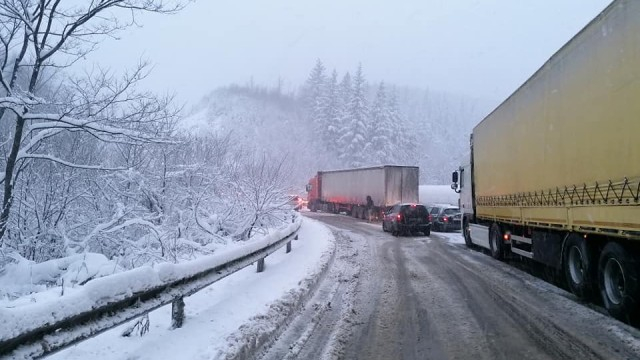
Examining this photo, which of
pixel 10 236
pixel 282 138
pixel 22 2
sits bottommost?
pixel 10 236

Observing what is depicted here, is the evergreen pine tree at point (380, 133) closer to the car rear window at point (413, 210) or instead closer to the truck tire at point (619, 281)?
the car rear window at point (413, 210)

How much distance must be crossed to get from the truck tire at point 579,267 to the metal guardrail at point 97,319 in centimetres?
617

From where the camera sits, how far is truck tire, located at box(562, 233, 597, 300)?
27.1 ft

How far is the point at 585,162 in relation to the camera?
816 cm

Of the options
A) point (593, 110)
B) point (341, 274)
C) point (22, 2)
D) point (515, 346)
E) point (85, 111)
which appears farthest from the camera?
point (341, 274)

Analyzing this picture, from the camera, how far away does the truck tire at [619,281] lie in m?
6.76

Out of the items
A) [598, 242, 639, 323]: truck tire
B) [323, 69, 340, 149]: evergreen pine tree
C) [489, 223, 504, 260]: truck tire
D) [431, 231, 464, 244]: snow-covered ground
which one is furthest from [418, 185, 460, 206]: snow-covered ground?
[323, 69, 340, 149]: evergreen pine tree

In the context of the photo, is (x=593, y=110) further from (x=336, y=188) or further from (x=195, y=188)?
(x=336, y=188)

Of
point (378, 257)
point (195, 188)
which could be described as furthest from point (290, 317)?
point (378, 257)

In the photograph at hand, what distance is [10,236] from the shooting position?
343 inches

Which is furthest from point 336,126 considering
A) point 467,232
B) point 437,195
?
point 467,232

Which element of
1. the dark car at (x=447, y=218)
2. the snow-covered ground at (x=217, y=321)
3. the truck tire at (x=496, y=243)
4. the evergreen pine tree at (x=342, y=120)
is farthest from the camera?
the evergreen pine tree at (x=342, y=120)

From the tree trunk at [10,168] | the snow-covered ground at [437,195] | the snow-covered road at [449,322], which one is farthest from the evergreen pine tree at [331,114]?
the tree trunk at [10,168]

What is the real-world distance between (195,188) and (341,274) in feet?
15.7
